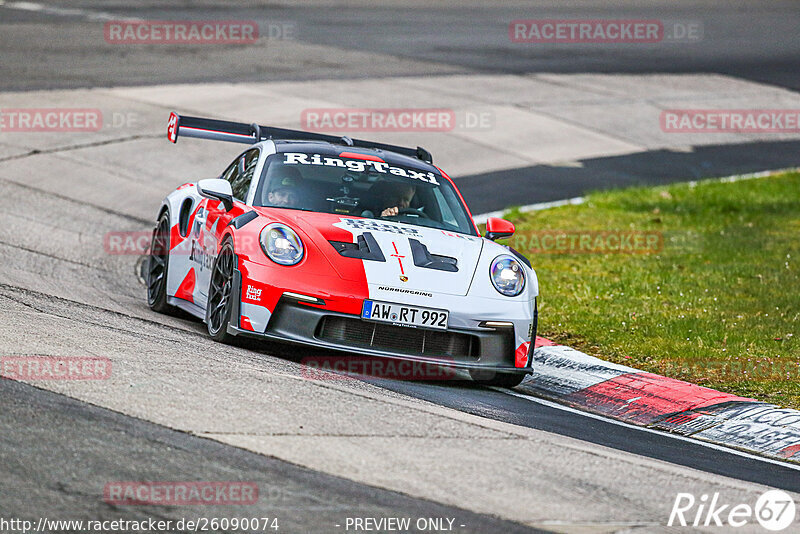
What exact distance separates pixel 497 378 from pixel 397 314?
38.0 inches

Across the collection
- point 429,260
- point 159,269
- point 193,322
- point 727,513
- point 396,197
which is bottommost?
point 727,513

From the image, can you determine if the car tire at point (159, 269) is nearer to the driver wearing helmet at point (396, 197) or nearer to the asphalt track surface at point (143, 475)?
the driver wearing helmet at point (396, 197)

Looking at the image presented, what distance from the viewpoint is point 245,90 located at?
20.2m

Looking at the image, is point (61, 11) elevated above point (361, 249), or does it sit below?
above

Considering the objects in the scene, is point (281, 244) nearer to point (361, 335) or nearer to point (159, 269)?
point (361, 335)

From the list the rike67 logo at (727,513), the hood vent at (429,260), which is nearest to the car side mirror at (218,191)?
the hood vent at (429,260)

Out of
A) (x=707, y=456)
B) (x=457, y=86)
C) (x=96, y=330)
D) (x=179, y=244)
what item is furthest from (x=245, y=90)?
(x=707, y=456)

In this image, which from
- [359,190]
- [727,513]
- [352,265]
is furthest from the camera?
[359,190]

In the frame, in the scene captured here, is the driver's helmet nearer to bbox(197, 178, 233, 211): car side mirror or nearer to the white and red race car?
the white and red race car

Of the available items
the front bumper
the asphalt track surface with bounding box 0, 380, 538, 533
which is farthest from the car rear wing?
the asphalt track surface with bounding box 0, 380, 538, 533

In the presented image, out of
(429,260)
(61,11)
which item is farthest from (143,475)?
(61,11)

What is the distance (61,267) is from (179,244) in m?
1.63

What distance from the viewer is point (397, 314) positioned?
7.58 m

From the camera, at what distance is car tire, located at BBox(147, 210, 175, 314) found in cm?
962
